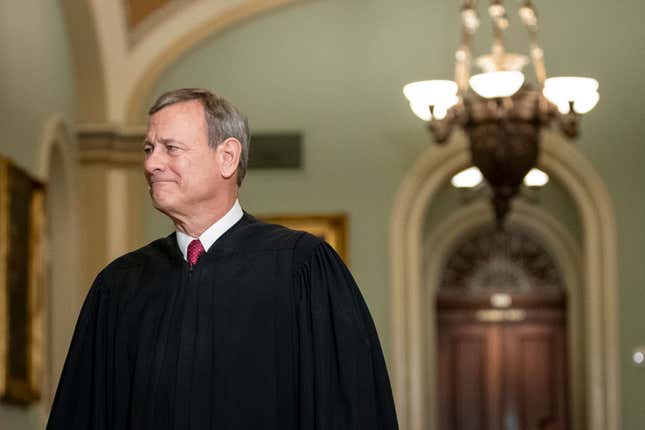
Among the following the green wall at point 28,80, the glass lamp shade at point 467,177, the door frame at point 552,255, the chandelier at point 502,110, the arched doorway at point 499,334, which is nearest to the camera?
the green wall at point 28,80

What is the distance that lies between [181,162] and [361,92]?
9609mm

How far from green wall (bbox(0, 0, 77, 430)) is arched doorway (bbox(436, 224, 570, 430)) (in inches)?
267

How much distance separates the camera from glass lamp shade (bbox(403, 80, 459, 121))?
9.12 meters

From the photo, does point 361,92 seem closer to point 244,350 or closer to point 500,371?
point 500,371

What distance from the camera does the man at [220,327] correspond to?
123 inches

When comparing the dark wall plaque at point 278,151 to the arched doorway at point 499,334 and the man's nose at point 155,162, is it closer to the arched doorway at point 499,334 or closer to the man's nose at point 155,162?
the arched doorway at point 499,334

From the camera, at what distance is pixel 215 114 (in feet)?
10.6

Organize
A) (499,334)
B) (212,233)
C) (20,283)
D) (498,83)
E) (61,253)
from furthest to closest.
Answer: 1. (499,334)
2. (61,253)
3. (20,283)
4. (498,83)
5. (212,233)

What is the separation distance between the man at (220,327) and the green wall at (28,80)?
5845mm

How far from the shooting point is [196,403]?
312 cm

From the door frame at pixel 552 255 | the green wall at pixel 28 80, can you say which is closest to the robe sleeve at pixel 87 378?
the green wall at pixel 28 80

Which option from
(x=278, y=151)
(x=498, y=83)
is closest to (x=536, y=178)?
(x=278, y=151)

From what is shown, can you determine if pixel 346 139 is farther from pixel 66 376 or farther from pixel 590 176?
pixel 66 376

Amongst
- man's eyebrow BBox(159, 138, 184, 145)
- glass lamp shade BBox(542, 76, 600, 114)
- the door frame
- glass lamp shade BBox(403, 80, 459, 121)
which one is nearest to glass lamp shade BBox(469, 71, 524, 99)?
glass lamp shade BBox(403, 80, 459, 121)
